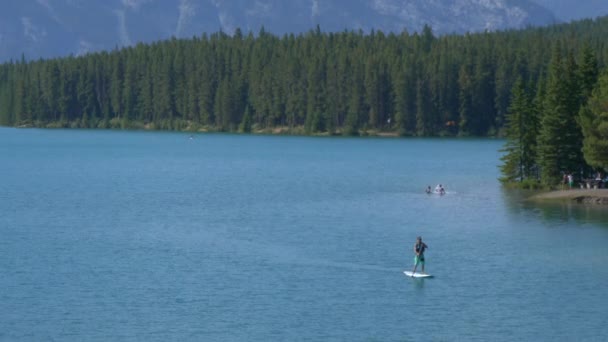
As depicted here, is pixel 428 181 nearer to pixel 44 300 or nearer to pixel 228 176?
pixel 228 176

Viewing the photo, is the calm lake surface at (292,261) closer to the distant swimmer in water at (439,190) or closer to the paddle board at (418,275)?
the paddle board at (418,275)

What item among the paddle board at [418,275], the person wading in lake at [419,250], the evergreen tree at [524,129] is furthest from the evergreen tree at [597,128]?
the paddle board at [418,275]

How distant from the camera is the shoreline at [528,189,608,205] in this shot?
83500 mm

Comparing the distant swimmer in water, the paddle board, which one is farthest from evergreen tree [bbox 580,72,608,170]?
the paddle board

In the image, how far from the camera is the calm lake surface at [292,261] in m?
45.8

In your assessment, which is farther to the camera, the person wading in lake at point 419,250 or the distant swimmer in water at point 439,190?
the distant swimmer in water at point 439,190

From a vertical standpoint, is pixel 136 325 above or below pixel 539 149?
below

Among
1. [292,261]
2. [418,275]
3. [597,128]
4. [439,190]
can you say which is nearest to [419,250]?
[418,275]

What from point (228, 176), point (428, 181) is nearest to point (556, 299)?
point (428, 181)

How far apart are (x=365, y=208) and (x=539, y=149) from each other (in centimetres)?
1721

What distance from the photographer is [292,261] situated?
5909cm

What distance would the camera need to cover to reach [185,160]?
14200 cm

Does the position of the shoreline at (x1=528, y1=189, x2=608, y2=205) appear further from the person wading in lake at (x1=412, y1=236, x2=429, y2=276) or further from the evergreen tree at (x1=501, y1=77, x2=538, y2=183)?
the person wading in lake at (x1=412, y1=236, x2=429, y2=276)

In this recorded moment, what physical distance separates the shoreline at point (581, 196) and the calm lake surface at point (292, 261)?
74.2 inches
